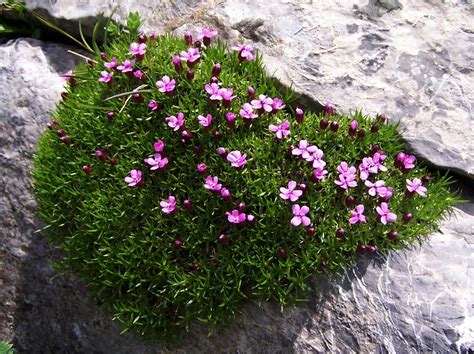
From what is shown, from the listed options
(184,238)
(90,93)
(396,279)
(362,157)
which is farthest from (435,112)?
(90,93)

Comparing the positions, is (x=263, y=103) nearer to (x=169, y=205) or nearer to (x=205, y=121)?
(x=205, y=121)

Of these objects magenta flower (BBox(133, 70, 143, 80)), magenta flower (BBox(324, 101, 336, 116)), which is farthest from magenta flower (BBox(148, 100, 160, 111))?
magenta flower (BBox(324, 101, 336, 116))

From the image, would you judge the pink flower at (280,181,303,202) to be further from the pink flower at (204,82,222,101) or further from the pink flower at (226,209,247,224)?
the pink flower at (204,82,222,101)

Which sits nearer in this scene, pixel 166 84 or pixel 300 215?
pixel 300 215

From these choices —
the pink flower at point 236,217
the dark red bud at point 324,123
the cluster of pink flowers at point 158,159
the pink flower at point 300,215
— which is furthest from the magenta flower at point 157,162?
the dark red bud at point 324,123

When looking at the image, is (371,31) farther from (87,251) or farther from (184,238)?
(87,251)

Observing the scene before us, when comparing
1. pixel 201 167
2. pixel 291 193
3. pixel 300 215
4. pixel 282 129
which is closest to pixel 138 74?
pixel 201 167
